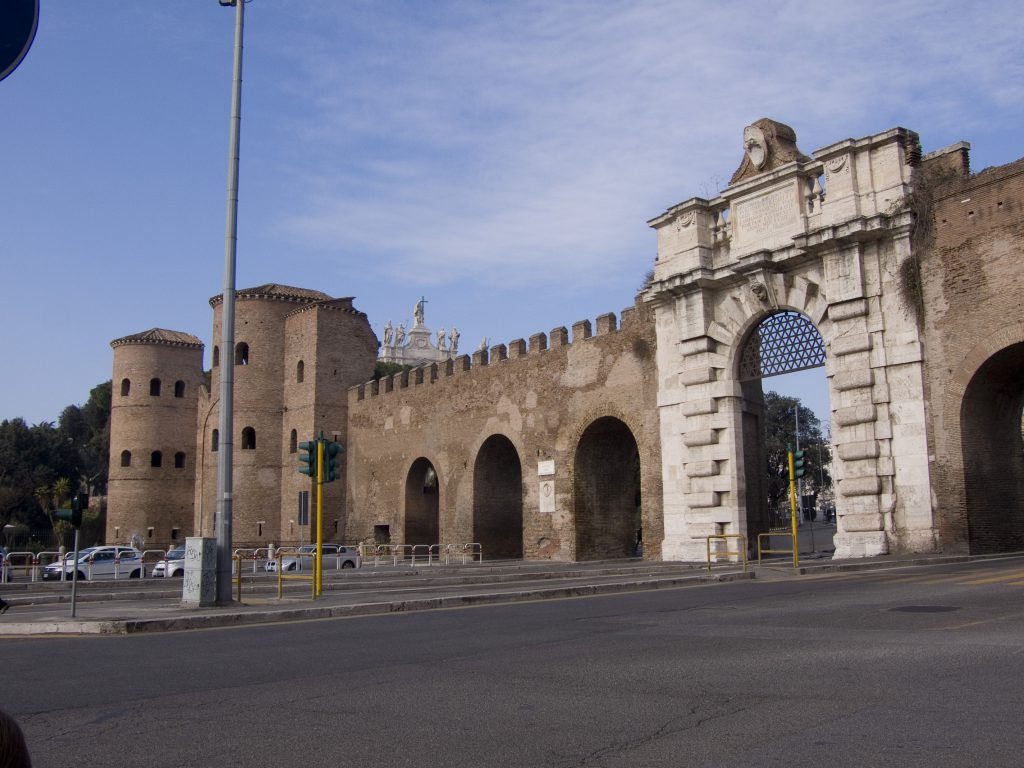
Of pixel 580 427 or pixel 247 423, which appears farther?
pixel 247 423

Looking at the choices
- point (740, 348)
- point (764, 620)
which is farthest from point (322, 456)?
point (740, 348)

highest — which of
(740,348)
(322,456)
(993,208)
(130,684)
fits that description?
(993,208)

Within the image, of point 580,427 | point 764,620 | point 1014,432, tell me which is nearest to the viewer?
point 764,620

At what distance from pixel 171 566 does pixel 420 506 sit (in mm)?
10009

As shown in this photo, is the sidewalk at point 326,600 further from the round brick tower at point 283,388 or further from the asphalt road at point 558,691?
the round brick tower at point 283,388

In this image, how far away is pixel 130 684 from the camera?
6762mm

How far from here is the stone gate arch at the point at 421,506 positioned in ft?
122

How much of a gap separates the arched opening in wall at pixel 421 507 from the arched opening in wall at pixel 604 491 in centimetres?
957

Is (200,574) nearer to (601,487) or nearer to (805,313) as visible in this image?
(805,313)

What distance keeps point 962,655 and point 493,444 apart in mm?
27111

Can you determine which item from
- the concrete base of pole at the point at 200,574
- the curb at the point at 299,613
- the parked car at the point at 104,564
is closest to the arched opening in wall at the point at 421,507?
the parked car at the point at 104,564

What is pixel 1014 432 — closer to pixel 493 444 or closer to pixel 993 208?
pixel 993 208

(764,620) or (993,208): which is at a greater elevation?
(993,208)

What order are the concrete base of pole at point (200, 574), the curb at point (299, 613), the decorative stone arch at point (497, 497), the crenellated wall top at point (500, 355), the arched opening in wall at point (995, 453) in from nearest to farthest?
1. the curb at point (299, 613)
2. the concrete base of pole at point (200, 574)
3. the arched opening in wall at point (995, 453)
4. the crenellated wall top at point (500, 355)
5. the decorative stone arch at point (497, 497)
